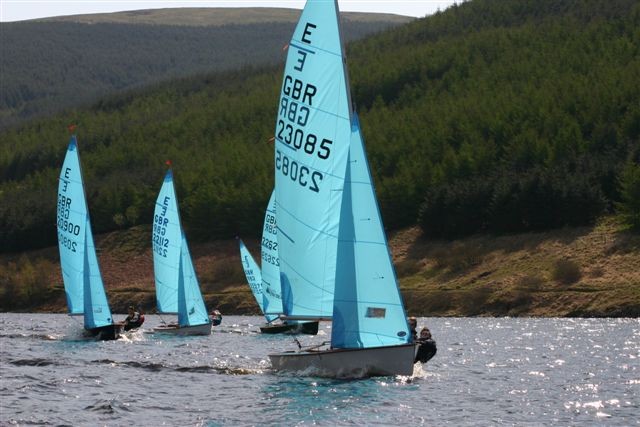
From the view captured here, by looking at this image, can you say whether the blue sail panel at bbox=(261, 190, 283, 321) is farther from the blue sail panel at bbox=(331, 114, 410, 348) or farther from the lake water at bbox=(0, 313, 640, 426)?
the blue sail panel at bbox=(331, 114, 410, 348)

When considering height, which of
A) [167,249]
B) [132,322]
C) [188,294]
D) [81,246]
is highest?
[81,246]

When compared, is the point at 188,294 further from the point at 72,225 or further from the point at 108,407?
the point at 108,407

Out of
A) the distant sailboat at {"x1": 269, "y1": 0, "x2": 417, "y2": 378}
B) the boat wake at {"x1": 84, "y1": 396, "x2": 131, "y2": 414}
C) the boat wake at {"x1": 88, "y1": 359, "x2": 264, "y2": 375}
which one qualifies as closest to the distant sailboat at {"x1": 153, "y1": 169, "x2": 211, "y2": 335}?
the boat wake at {"x1": 88, "y1": 359, "x2": 264, "y2": 375}

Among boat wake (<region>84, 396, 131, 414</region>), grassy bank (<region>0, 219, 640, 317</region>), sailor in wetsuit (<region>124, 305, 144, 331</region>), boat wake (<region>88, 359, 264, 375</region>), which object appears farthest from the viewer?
grassy bank (<region>0, 219, 640, 317</region>)

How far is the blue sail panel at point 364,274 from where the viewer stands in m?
40.3

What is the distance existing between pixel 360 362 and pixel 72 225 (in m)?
30.5

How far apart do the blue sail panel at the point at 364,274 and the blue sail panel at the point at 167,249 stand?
33.2m

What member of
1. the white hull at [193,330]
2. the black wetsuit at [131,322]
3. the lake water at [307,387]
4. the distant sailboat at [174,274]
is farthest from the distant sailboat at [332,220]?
the distant sailboat at [174,274]

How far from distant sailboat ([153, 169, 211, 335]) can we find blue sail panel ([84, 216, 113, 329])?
19.7ft

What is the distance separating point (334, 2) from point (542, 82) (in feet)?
427

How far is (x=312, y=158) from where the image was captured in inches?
1655

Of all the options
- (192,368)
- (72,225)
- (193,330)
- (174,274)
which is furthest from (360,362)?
(174,274)

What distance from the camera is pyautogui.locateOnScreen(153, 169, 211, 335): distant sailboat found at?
72.2 m

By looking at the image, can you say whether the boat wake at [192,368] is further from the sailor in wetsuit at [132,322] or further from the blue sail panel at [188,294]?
the blue sail panel at [188,294]
